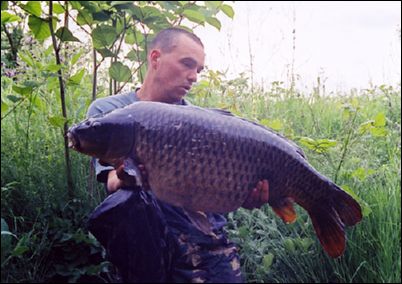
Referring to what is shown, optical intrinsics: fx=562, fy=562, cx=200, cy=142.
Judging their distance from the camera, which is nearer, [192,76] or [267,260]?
[192,76]

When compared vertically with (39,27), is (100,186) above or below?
below

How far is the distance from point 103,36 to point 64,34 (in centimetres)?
15

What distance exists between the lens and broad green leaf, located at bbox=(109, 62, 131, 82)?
216 centimetres

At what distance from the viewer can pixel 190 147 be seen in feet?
4.45

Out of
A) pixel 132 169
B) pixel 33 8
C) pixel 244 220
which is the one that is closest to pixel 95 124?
pixel 132 169

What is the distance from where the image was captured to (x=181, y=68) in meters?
1.80

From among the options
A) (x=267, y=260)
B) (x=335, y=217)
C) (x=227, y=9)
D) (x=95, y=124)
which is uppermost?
(x=227, y=9)

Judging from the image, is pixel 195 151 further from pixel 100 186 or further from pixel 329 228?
pixel 100 186

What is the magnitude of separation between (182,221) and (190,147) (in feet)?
1.49

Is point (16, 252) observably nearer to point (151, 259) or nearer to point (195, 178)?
point (151, 259)

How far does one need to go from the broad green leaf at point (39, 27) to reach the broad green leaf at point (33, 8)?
3 centimetres

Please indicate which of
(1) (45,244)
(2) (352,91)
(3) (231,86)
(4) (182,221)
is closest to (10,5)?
(1) (45,244)

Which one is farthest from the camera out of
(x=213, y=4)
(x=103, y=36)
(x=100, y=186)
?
(x=100, y=186)

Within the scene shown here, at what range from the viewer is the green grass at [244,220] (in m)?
1.86
